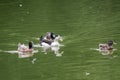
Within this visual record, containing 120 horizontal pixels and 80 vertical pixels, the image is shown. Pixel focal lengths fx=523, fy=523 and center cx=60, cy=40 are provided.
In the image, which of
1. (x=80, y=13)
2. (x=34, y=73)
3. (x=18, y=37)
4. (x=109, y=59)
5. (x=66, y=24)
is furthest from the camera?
(x=80, y=13)

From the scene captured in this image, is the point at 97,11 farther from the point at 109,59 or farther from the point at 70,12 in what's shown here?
the point at 109,59

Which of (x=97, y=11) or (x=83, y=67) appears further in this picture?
(x=97, y=11)

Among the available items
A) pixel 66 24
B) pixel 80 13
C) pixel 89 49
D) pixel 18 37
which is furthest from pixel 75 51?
pixel 80 13

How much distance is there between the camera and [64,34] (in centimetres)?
3269

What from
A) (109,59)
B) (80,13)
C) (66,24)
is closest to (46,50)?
(109,59)

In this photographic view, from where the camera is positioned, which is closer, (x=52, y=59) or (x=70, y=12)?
(x=52, y=59)

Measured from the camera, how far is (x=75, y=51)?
27.5 m

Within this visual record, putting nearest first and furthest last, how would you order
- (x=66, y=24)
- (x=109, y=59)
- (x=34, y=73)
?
(x=34, y=73), (x=109, y=59), (x=66, y=24)

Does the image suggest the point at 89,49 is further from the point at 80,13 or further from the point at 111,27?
the point at 80,13

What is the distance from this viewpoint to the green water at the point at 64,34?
23828 mm

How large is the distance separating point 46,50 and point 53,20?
31.2 feet

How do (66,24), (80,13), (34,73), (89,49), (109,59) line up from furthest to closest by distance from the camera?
(80,13) → (66,24) → (89,49) → (109,59) → (34,73)

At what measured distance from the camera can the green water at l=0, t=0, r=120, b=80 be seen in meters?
23.8

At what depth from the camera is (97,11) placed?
42344mm
